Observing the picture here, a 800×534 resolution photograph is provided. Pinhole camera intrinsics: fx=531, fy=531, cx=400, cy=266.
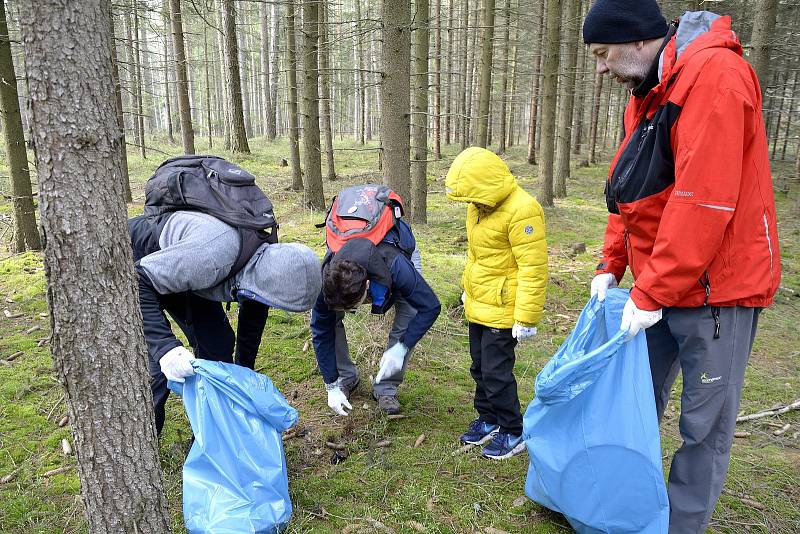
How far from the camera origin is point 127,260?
1848 mm

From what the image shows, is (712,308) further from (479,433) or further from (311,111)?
(311,111)

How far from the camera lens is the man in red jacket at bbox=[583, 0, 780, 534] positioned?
1.79 metres

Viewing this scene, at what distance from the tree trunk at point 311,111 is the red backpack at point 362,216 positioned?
5340mm

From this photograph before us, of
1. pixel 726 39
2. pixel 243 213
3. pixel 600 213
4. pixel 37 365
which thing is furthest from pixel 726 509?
pixel 600 213

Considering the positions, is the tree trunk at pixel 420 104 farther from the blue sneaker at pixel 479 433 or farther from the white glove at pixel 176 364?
the white glove at pixel 176 364

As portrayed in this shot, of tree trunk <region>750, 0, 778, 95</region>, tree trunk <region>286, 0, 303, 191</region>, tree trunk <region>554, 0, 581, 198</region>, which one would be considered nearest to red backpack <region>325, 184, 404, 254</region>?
tree trunk <region>750, 0, 778, 95</region>

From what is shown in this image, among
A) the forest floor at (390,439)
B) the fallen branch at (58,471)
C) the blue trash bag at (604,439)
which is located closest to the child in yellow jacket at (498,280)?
the forest floor at (390,439)

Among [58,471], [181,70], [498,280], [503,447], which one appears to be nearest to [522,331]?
[498,280]

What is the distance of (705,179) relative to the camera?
1.79 metres

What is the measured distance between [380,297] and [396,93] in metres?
2.13

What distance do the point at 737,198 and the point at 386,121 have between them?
2.93 meters

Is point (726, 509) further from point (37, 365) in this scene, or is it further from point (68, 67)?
point (37, 365)

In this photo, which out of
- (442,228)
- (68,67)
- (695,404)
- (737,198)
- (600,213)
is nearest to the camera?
(68,67)

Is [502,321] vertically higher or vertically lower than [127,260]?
lower
